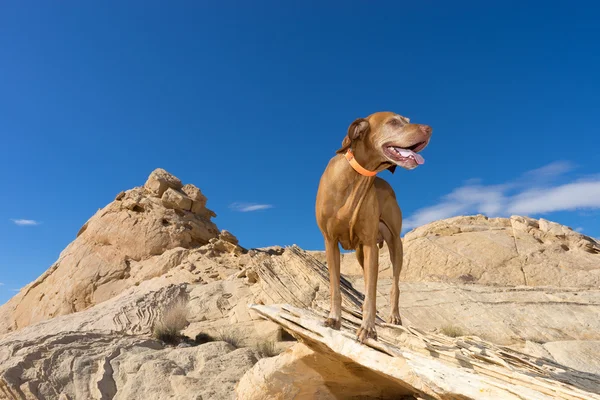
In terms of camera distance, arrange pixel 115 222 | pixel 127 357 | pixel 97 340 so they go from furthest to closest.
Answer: pixel 115 222 < pixel 97 340 < pixel 127 357

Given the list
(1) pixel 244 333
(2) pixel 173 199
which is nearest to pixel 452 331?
(1) pixel 244 333

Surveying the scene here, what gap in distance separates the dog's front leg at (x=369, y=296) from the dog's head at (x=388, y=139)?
0.80m

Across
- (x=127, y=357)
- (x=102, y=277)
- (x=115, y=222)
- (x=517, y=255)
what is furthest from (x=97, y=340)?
(x=517, y=255)

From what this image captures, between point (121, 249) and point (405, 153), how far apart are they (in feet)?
54.9

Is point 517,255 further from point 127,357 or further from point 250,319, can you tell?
point 127,357

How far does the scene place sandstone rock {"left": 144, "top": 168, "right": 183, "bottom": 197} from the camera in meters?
19.6

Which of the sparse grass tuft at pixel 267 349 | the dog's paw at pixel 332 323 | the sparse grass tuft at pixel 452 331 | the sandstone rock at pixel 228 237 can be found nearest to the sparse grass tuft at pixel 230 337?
the sparse grass tuft at pixel 267 349

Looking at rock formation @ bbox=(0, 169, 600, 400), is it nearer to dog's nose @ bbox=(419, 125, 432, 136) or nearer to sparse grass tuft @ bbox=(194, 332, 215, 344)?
sparse grass tuft @ bbox=(194, 332, 215, 344)

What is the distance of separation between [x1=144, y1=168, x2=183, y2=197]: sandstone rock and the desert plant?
9022mm

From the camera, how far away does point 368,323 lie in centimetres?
391

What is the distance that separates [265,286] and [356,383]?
5649 mm

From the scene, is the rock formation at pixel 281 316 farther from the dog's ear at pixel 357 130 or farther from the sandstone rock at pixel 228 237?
the dog's ear at pixel 357 130

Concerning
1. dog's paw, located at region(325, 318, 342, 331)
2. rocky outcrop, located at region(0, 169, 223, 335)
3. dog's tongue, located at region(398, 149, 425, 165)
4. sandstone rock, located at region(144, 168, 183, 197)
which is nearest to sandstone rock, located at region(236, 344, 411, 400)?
dog's paw, located at region(325, 318, 342, 331)

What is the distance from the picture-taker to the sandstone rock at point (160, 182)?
64.4ft
